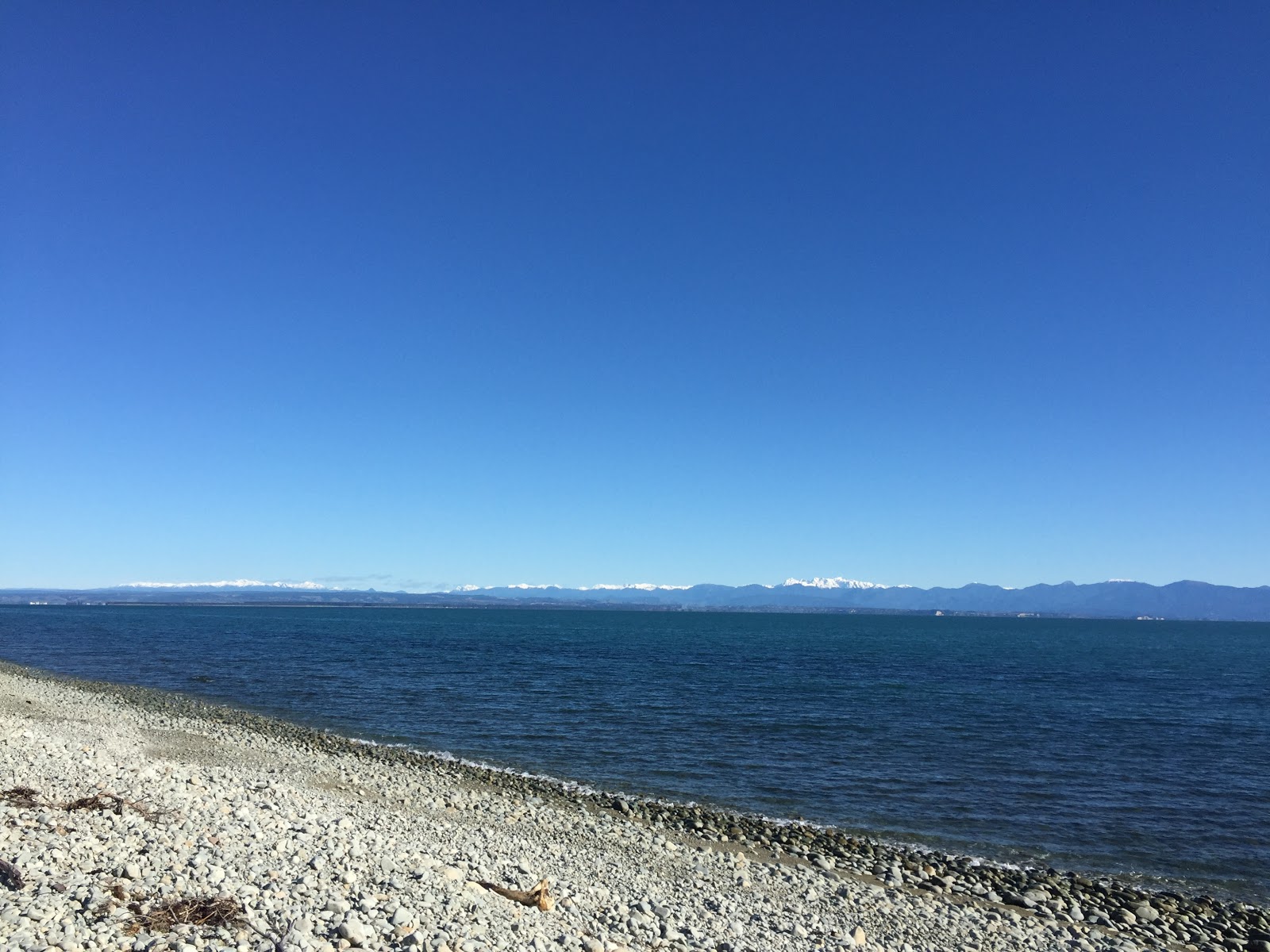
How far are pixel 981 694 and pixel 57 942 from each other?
50839 mm

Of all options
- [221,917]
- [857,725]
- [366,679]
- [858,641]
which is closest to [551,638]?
[858,641]

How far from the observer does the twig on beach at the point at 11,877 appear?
998 cm

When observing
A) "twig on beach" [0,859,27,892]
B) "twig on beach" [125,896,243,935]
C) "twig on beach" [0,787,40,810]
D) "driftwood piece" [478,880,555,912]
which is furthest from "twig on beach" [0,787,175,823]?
"driftwood piece" [478,880,555,912]

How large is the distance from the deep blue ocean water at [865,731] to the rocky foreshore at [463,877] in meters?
3.09

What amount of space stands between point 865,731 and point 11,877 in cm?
3063

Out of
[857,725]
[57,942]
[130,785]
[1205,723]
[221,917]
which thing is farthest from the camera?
[1205,723]

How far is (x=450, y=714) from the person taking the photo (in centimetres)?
3609

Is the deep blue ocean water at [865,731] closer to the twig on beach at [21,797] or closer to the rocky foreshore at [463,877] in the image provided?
the rocky foreshore at [463,877]

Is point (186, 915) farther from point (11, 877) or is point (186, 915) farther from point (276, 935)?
point (11, 877)

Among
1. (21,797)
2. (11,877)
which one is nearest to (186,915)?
(11,877)

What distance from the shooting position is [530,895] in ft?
40.1

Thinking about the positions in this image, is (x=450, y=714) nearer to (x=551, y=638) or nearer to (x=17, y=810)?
(x=17, y=810)

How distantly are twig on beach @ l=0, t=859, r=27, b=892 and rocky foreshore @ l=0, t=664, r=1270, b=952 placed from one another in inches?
1.7

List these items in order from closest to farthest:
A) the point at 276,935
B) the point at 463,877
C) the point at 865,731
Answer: the point at 276,935
the point at 463,877
the point at 865,731
